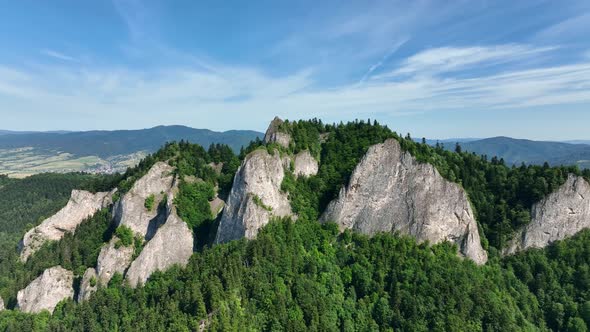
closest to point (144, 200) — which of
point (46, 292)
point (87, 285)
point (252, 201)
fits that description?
point (87, 285)

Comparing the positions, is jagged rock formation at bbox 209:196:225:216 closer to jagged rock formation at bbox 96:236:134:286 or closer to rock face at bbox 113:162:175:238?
rock face at bbox 113:162:175:238

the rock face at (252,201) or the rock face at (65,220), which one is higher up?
the rock face at (252,201)

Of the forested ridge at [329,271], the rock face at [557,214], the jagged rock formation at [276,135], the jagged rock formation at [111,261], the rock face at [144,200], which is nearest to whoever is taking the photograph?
the forested ridge at [329,271]

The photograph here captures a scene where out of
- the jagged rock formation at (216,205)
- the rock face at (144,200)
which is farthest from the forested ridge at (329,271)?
the rock face at (144,200)

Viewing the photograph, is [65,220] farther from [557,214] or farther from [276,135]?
[557,214]

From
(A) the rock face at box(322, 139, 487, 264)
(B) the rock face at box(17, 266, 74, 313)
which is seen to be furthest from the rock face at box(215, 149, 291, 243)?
(B) the rock face at box(17, 266, 74, 313)

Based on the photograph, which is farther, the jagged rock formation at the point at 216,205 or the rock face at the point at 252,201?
the jagged rock formation at the point at 216,205

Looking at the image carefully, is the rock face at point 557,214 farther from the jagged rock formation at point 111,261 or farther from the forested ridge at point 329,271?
the jagged rock formation at point 111,261
